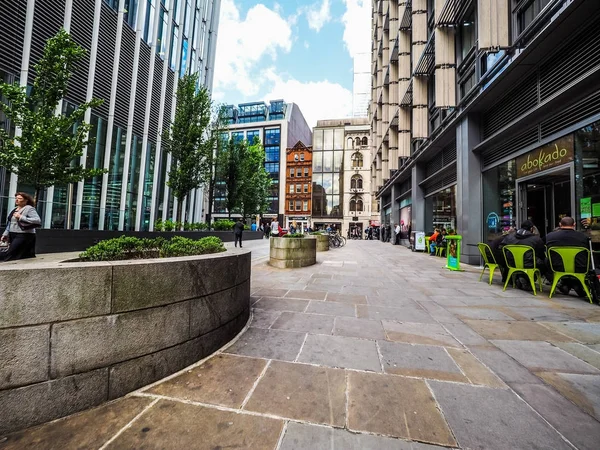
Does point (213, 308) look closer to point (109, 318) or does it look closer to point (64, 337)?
point (109, 318)

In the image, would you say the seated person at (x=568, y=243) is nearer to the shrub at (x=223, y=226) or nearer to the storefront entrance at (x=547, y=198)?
the storefront entrance at (x=547, y=198)

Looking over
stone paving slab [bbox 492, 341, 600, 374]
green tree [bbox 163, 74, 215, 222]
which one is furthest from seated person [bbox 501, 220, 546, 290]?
green tree [bbox 163, 74, 215, 222]

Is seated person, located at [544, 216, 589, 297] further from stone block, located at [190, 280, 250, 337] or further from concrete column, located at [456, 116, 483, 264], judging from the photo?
stone block, located at [190, 280, 250, 337]

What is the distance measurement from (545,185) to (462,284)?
14.7 ft

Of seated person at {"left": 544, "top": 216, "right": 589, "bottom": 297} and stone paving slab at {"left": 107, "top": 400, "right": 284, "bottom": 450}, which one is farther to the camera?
seated person at {"left": 544, "top": 216, "right": 589, "bottom": 297}

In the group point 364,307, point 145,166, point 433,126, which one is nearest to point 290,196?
point 145,166

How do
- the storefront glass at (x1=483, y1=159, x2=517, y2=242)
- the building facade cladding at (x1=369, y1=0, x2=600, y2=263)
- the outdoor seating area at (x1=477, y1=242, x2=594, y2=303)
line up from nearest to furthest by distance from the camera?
the outdoor seating area at (x1=477, y1=242, x2=594, y2=303) < the building facade cladding at (x1=369, y1=0, x2=600, y2=263) < the storefront glass at (x1=483, y1=159, x2=517, y2=242)

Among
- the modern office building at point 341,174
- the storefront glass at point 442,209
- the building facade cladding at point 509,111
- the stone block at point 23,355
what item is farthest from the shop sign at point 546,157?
the modern office building at point 341,174

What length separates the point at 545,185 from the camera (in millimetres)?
7992

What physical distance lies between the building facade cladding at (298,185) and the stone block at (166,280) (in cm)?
4944

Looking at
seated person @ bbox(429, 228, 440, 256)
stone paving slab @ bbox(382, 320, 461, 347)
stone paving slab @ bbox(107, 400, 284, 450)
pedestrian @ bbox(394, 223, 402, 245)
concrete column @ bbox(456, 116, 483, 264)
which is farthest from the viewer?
pedestrian @ bbox(394, 223, 402, 245)

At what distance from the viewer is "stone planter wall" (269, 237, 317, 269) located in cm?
883

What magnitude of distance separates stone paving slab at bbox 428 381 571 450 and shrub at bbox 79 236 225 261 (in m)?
2.80

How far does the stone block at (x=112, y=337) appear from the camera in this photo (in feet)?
5.98
